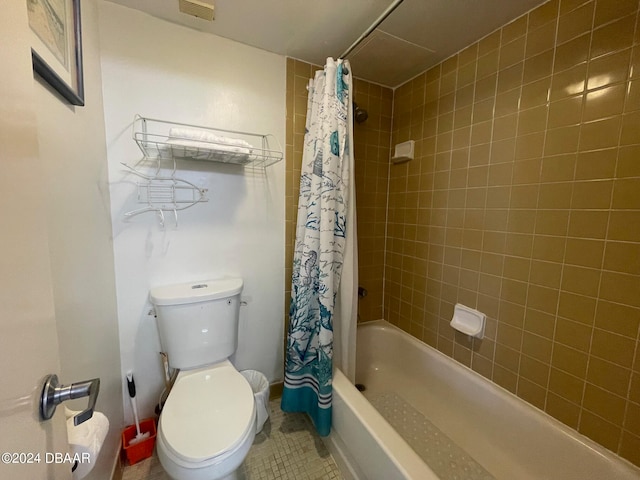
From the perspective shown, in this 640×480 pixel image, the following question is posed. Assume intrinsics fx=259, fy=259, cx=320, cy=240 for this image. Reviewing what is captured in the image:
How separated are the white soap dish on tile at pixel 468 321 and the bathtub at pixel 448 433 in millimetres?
256

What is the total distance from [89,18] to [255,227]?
113 centimetres

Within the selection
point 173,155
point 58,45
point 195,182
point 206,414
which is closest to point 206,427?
point 206,414

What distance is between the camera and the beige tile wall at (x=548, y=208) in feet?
3.12

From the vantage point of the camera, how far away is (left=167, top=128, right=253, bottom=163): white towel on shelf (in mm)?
1163

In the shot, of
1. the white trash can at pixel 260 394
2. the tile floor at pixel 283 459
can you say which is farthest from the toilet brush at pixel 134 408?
the white trash can at pixel 260 394

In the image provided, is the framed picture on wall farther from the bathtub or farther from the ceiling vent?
the bathtub

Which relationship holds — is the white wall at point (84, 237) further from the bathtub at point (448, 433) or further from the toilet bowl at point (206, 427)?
the bathtub at point (448, 433)

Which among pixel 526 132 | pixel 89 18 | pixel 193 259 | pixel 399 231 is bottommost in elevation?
pixel 193 259

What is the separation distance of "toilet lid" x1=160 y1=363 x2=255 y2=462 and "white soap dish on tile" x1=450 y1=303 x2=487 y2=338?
116 centimetres

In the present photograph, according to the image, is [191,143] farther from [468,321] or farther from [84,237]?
[468,321]

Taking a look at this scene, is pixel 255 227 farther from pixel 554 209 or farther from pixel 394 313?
pixel 554 209

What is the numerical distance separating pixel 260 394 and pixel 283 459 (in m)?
0.32

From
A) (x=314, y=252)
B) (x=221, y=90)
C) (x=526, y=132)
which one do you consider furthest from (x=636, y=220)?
(x=221, y=90)

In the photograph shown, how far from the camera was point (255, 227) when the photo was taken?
62.4 inches
